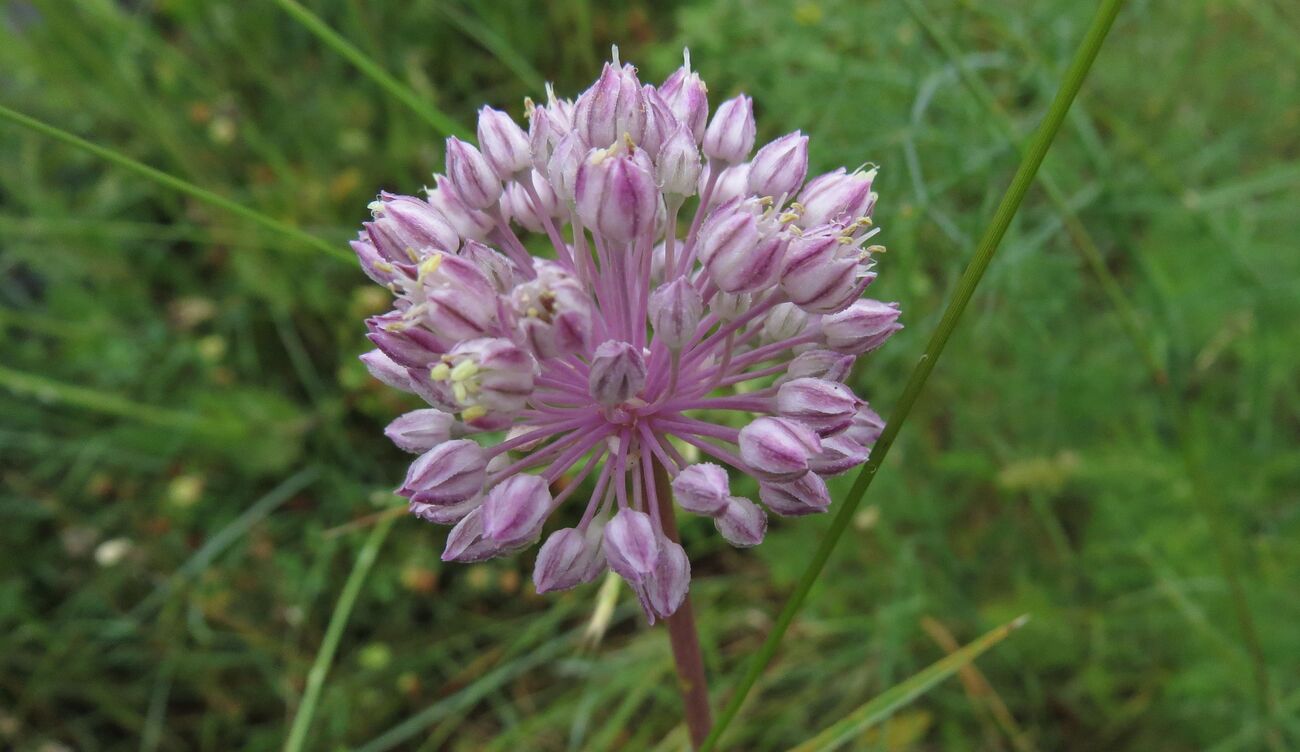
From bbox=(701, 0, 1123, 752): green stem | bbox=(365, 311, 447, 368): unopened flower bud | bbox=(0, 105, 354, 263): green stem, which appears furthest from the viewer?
bbox=(0, 105, 354, 263): green stem

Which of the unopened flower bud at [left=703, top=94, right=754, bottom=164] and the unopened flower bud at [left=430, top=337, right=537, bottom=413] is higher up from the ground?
the unopened flower bud at [left=703, top=94, right=754, bottom=164]

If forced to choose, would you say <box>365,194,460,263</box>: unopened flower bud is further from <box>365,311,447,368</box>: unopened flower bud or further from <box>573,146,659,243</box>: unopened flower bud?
<box>573,146,659,243</box>: unopened flower bud

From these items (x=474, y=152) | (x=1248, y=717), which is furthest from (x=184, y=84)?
(x=1248, y=717)

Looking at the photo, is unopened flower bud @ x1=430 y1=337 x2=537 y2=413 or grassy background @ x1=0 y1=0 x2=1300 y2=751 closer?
unopened flower bud @ x1=430 y1=337 x2=537 y2=413

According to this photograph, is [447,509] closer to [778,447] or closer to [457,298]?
[457,298]

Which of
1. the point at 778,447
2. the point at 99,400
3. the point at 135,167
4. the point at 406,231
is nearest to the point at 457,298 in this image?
the point at 406,231

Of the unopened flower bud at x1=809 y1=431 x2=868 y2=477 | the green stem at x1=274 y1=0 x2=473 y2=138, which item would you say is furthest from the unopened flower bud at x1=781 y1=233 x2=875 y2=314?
the green stem at x1=274 y1=0 x2=473 y2=138

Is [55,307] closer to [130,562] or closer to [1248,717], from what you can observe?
[130,562]
